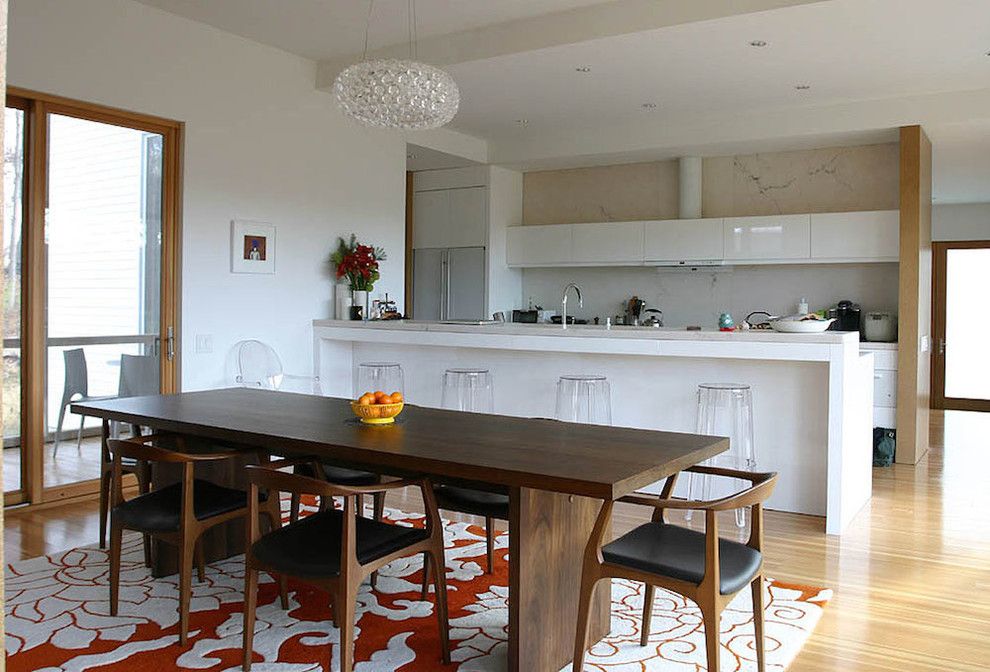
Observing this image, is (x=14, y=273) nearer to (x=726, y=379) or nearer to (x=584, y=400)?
(x=584, y=400)

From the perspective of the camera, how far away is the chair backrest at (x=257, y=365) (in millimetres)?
5879

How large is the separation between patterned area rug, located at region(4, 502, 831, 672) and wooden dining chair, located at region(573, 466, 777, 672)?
0.44m

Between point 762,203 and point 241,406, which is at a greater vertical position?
point 762,203

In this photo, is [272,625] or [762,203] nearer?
[272,625]

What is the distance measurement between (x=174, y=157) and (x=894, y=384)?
18.5ft

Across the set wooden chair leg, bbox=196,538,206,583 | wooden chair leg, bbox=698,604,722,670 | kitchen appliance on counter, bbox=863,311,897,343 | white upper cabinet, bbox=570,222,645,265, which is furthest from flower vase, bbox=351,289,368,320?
wooden chair leg, bbox=698,604,722,670

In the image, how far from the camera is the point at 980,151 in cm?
742

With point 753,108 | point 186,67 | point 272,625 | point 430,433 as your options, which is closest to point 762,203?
point 753,108

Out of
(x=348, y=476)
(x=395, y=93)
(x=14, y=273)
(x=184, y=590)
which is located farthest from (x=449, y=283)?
(x=184, y=590)

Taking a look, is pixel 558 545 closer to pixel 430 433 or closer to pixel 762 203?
pixel 430 433

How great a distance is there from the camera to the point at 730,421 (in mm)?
4727

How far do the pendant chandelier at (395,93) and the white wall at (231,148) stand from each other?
5.48 feet

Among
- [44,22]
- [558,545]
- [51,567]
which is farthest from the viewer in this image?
[44,22]

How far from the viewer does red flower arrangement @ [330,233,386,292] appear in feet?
21.4
